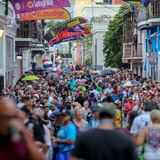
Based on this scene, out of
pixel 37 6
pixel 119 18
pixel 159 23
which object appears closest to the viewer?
pixel 37 6

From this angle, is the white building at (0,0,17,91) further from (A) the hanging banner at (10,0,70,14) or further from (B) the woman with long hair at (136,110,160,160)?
(B) the woman with long hair at (136,110,160,160)

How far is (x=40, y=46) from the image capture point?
2707 inches

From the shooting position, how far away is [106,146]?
5.86 metres

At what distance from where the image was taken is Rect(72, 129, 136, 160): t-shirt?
19.2ft

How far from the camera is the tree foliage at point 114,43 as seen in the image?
247ft

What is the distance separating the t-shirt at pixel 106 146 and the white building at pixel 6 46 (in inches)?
1032

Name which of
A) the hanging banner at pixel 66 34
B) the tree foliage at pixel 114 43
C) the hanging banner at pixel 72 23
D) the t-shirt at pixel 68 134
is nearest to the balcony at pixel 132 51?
the tree foliage at pixel 114 43

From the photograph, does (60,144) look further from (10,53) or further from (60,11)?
(10,53)

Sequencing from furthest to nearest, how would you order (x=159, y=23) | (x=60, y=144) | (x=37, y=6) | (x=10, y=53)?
(x=159, y=23) < (x=10, y=53) < (x=37, y=6) < (x=60, y=144)

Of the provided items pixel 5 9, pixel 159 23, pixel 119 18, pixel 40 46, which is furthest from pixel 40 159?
pixel 119 18

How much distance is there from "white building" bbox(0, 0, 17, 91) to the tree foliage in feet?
106

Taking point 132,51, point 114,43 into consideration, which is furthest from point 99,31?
point 132,51

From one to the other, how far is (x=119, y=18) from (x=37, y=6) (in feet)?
163

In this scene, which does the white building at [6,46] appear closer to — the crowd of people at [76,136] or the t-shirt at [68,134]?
the crowd of people at [76,136]
